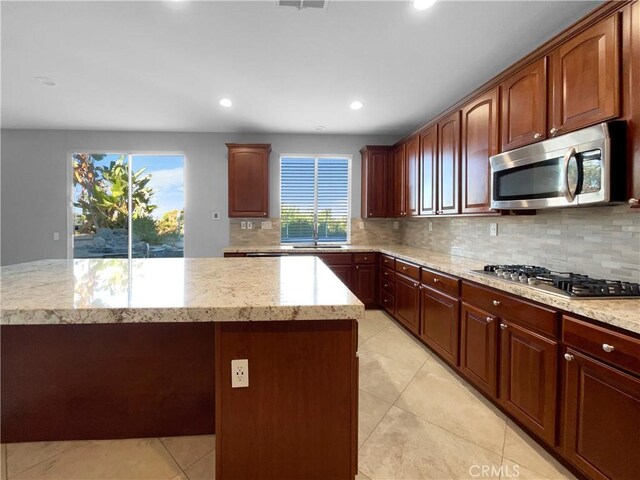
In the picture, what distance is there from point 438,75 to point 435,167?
0.88m

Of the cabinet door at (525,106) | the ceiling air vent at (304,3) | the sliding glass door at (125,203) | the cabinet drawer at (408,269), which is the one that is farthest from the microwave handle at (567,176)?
the sliding glass door at (125,203)

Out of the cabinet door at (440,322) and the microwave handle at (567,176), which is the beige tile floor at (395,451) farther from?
the microwave handle at (567,176)

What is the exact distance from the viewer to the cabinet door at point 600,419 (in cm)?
117

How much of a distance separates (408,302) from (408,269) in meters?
0.37

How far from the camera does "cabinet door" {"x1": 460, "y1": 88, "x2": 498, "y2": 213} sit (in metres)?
2.33

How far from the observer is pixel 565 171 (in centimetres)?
166

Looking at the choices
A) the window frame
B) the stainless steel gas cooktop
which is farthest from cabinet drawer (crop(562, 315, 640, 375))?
the window frame

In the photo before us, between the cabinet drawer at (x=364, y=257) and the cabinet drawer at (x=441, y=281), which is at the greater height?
the cabinet drawer at (x=364, y=257)

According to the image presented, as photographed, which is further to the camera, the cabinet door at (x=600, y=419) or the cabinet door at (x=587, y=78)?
the cabinet door at (x=587, y=78)

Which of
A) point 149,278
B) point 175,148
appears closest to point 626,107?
point 149,278

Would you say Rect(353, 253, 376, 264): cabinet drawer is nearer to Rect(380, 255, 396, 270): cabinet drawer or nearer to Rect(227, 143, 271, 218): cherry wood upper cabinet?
Rect(380, 255, 396, 270): cabinet drawer

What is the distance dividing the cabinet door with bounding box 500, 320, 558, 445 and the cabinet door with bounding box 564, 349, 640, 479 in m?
0.09

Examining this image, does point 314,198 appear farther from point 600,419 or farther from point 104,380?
point 600,419

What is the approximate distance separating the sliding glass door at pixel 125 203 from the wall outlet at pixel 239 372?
3898mm
